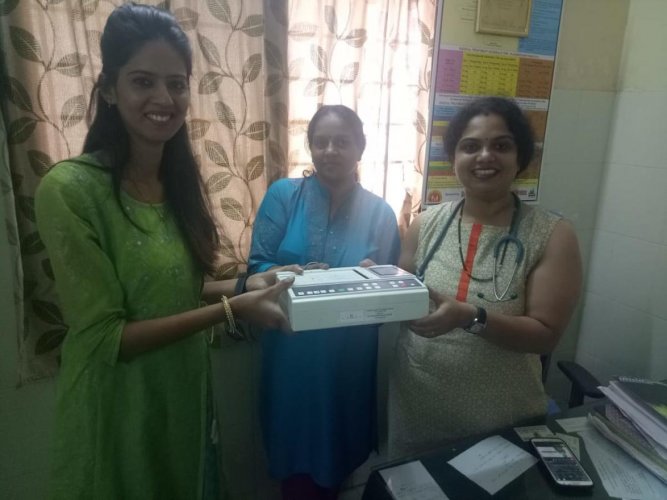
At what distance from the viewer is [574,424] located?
1.07 m

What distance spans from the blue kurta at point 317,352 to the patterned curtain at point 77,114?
169mm

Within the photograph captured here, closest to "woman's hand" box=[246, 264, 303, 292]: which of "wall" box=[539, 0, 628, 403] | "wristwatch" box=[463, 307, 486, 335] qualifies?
"wristwatch" box=[463, 307, 486, 335]

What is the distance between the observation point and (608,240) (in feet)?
6.40

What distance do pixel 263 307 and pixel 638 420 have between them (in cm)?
86

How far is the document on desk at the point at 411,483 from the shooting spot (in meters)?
0.87

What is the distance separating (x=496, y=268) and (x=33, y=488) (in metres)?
1.52

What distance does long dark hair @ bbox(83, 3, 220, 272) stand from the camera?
84cm

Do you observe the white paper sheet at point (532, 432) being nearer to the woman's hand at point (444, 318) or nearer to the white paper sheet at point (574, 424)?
the white paper sheet at point (574, 424)

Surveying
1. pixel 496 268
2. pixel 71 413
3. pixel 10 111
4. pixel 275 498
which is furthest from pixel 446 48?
pixel 275 498

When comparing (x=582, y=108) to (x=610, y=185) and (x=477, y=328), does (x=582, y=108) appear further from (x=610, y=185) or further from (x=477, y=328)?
(x=477, y=328)

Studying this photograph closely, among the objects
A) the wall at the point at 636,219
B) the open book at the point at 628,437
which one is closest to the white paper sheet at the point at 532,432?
the open book at the point at 628,437

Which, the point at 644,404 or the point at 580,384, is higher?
the point at 644,404

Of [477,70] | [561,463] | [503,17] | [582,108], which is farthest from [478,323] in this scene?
[582,108]

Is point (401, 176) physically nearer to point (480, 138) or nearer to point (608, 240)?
point (480, 138)
